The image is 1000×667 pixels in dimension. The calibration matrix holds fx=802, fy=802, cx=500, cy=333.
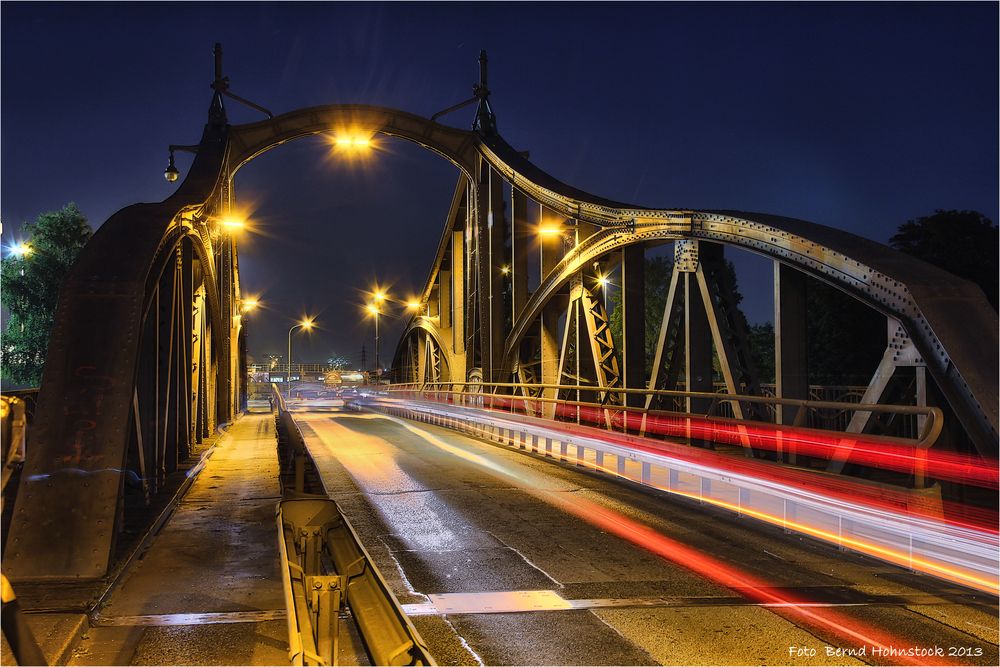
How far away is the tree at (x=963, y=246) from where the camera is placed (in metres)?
34.0

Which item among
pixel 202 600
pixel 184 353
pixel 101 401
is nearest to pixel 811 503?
pixel 202 600

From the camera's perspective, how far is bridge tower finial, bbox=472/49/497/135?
96.2ft

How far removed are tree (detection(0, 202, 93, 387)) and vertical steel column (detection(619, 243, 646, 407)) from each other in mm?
49888

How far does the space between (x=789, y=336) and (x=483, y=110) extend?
21.9 m

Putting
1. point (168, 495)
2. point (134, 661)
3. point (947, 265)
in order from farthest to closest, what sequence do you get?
1. point (947, 265)
2. point (168, 495)
3. point (134, 661)

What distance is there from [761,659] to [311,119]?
2665cm

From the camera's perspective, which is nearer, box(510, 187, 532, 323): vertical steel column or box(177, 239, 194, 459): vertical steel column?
Answer: box(177, 239, 194, 459): vertical steel column

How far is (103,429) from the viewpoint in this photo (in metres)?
6.28

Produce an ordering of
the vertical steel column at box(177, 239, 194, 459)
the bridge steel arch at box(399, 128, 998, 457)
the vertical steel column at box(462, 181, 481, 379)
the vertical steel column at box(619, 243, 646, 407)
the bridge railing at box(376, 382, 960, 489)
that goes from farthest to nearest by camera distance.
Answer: the vertical steel column at box(462, 181, 481, 379)
the vertical steel column at box(619, 243, 646, 407)
the vertical steel column at box(177, 239, 194, 459)
the bridge steel arch at box(399, 128, 998, 457)
the bridge railing at box(376, 382, 960, 489)

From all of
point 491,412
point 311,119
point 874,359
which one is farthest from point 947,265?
point 311,119

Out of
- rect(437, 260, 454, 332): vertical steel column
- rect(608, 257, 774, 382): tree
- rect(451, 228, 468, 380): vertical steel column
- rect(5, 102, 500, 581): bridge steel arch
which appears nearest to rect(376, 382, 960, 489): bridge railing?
rect(5, 102, 500, 581): bridge steel arch

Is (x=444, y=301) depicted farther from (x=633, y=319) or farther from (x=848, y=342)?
(x=633, y=319)

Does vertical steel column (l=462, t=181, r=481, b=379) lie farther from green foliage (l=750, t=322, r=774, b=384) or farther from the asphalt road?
green foliage (l=750, t=322, r=774, b=384)

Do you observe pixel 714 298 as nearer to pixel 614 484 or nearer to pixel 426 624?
pixel 614 484
